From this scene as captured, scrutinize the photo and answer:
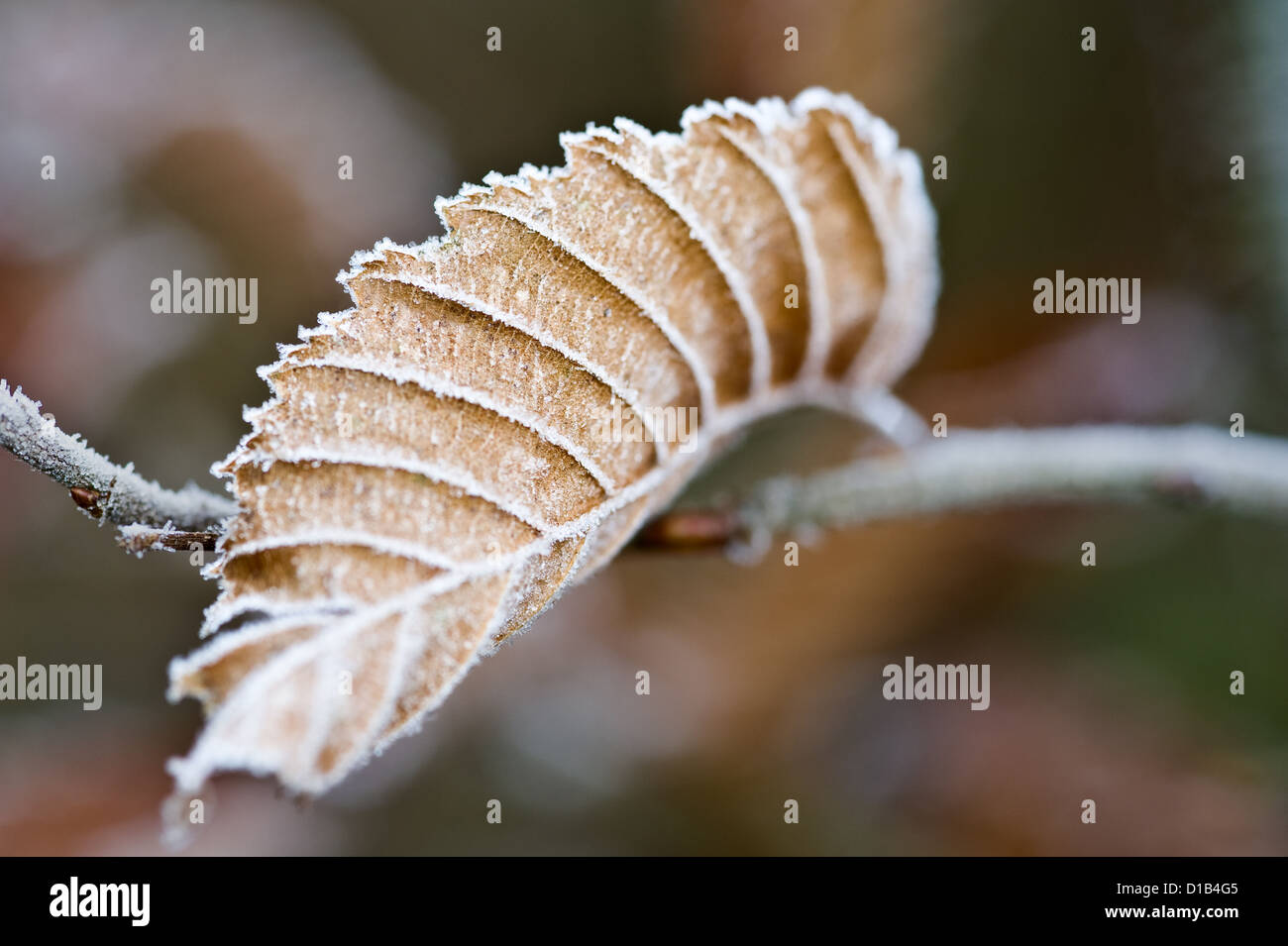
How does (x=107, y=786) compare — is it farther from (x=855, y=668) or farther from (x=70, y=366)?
(x=855, y=668)

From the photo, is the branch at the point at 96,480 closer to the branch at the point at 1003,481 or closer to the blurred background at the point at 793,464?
the branch at the point at 1003,481

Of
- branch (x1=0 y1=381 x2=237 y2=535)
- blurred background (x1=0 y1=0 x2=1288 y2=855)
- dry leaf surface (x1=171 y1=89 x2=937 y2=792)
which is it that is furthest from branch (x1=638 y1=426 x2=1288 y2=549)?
blurred background (x1=0 y1=0 x2=1288 y2=855)

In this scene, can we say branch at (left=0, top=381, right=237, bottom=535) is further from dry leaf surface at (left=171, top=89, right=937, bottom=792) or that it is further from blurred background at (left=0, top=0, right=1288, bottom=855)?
blurred background at (left=0, top=0, right=1288, bottom=855)

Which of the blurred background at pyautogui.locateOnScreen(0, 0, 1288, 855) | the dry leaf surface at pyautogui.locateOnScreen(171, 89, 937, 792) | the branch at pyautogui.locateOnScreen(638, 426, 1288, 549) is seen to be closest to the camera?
the dry leaf surface at pyautogui.locateOnScreen(171, 89, 937, 792)

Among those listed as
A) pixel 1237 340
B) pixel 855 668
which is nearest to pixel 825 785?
pixel 855 668

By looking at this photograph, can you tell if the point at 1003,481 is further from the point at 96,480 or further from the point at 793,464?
the point at 793,464

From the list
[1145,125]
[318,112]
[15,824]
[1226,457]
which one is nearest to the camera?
[1226,457]
